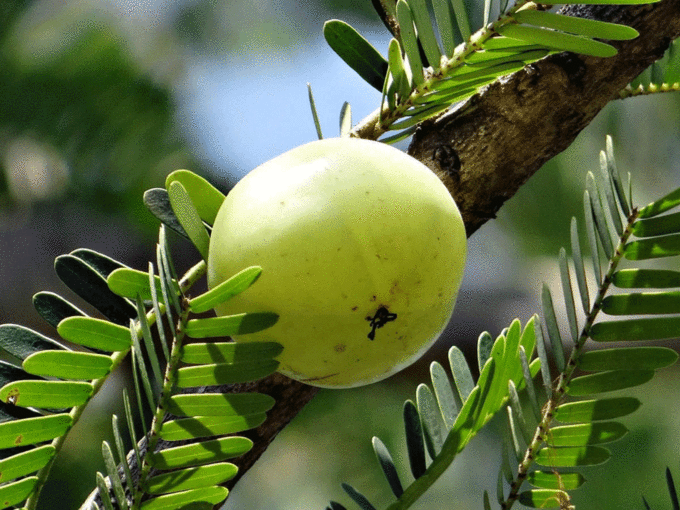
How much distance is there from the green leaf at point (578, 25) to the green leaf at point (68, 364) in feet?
1.05

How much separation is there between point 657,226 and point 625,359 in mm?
82

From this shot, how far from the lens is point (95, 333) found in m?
0.45

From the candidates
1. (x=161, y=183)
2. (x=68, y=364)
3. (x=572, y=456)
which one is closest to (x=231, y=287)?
(x=68, y=364)

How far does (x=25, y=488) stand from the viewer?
47 centimetres

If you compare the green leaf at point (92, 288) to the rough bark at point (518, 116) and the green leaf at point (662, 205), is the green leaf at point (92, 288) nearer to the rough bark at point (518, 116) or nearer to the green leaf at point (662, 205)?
the rough bark at point (518, 116)

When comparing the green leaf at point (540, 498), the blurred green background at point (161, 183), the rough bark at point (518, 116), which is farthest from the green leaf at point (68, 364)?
the blurred green background at point (161, 183)

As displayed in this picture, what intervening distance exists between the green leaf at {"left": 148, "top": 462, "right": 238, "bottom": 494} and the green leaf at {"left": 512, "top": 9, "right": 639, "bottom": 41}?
308 mm

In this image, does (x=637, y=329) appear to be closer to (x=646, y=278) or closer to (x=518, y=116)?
(x=646, y=278)

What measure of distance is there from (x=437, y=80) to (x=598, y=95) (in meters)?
0.15

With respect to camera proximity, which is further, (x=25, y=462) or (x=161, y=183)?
(x=161, y=183)

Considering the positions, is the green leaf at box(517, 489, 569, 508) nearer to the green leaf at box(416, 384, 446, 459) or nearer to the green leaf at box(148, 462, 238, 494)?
the green leaf at box(416, 384, 446, 459)

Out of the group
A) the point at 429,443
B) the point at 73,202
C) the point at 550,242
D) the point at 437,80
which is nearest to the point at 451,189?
the point at 437,80

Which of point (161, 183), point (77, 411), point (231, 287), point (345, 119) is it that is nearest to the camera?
point (231, 287)

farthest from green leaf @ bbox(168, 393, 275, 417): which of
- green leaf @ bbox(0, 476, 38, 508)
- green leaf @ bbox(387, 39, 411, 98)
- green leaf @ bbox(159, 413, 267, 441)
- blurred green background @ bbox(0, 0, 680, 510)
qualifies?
blurred green background @ bbox(0, 0, 680, 510)
